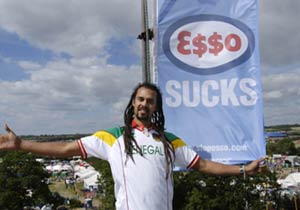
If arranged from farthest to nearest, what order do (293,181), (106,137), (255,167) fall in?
(293,181) < (255,167) < (106,137)

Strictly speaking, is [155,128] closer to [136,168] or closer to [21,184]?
[136,168]

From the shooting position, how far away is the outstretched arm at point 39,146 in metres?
2.94

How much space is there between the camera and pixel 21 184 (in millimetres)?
35562

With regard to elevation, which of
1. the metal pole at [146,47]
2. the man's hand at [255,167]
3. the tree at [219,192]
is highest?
the metal pole at [146,47]

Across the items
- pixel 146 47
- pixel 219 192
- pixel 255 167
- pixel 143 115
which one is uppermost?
pixel 146 47

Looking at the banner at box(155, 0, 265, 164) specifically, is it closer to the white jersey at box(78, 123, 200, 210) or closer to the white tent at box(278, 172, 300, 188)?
the white jersey at box(78, 123, 200, 210)

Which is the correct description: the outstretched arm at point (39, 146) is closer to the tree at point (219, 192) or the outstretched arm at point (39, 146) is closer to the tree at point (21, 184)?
the tree at point (219, 192)

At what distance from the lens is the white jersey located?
114 inches

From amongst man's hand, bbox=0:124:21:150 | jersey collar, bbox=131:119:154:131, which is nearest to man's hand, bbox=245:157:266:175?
jersey collar, bbox=131:119:154:131

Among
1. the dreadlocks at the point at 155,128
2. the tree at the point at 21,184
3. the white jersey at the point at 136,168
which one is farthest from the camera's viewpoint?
the tree at the point at 21,184

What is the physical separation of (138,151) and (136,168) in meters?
0.14

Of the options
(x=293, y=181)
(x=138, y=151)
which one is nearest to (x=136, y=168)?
(x=138, y=151)

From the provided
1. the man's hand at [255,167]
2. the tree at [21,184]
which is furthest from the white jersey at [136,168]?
the tree at [21,184]

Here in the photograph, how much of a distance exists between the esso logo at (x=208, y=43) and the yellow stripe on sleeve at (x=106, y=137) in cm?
216
